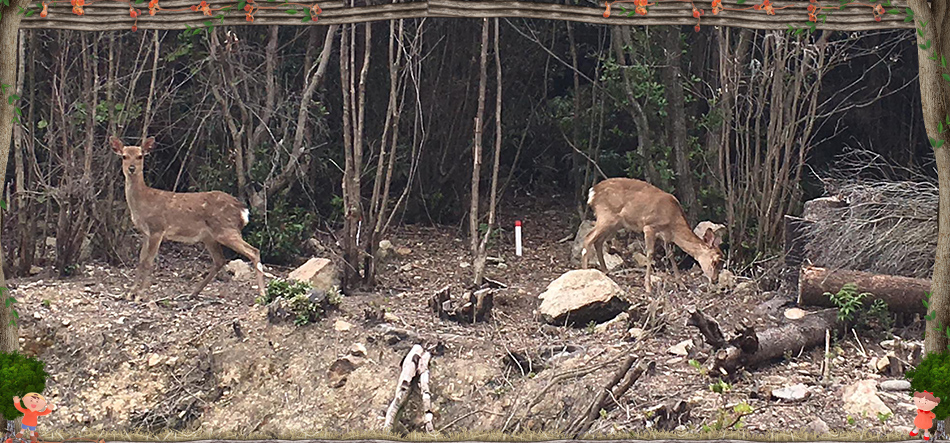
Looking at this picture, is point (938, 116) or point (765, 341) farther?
point (765, 341)

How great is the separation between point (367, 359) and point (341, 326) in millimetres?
334

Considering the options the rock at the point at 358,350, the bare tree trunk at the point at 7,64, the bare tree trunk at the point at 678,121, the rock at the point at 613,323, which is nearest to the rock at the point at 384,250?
the rock at the point at 358,350

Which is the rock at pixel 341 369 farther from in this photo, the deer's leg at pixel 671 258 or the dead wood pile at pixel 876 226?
the dead wood pile at pixel 876 226

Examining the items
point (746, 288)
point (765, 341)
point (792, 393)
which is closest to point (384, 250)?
point (746, 288)

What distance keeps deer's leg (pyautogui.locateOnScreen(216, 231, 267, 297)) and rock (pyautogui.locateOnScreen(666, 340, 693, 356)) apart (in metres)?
2.49

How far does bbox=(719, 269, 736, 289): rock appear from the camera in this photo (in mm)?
7254

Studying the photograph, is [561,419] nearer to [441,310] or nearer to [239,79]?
[441,310]

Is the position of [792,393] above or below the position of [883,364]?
below

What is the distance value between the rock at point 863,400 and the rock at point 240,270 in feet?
11.6

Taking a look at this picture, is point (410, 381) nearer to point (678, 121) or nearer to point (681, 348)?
point (681, 348)

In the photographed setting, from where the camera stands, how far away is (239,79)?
7.41 metres

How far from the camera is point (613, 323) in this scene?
695 centimetres

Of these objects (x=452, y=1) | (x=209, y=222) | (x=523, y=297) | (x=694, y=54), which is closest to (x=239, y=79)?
(x=209, y=222)

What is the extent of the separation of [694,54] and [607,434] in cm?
259
